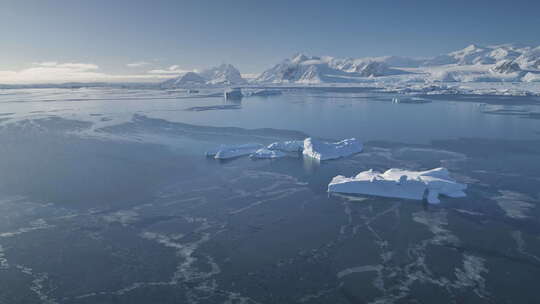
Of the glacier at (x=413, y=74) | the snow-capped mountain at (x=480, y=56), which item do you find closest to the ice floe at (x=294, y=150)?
the glacier at (x=413, y=74)

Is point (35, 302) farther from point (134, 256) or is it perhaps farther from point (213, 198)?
point (213, 198)

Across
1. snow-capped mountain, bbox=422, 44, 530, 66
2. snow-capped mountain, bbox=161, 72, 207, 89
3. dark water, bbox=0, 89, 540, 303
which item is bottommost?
dark water, bbox=0, 89, 540, 303

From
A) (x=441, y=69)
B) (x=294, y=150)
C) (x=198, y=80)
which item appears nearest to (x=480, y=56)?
(x=441, y=69)

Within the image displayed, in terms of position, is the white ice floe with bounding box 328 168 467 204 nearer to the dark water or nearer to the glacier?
the dark water

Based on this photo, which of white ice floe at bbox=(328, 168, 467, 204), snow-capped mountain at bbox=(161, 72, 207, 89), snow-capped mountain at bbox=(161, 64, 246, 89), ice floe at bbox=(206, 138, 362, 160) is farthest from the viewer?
snow-capped mountain at bbox=(161, 72, 207, 89)

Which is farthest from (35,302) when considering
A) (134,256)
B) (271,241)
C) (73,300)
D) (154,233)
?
(271,241)

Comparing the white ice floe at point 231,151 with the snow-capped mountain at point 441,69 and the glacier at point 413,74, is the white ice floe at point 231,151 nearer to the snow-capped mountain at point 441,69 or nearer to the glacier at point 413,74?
the glacier at point 413,74

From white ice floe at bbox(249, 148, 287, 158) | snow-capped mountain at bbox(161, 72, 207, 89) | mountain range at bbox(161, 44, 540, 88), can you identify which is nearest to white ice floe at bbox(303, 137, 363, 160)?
white ice floe at bbox(249, 148, 287, 158)
